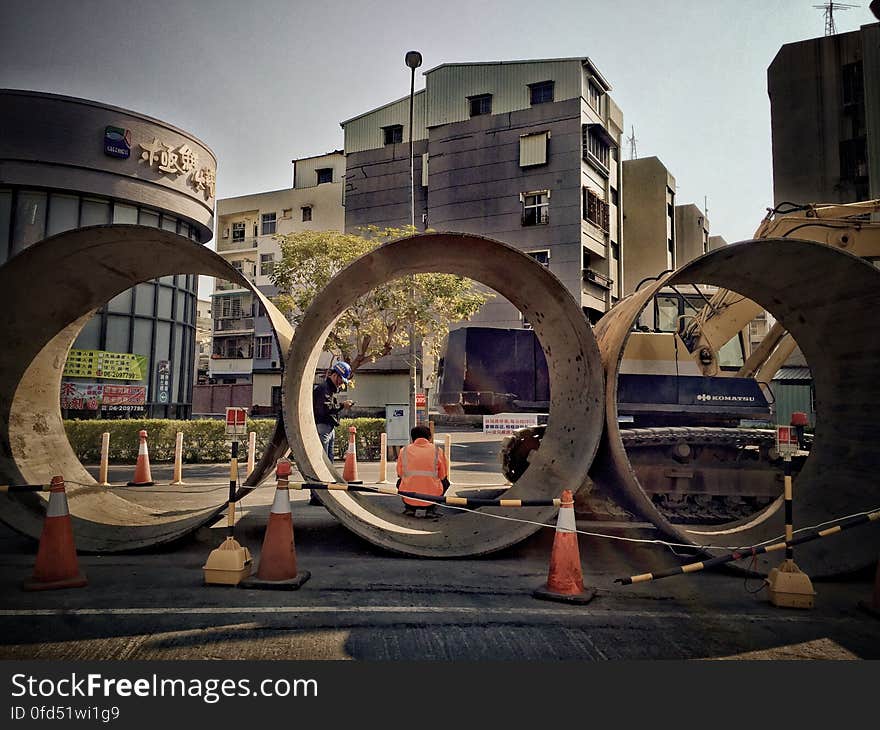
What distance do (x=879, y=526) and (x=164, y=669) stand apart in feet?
21.1

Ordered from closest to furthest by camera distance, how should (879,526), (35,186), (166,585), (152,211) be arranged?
(166,585) → (879,526) → (35,186) → (152,211)

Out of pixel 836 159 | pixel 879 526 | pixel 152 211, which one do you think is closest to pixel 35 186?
pixel 152 211

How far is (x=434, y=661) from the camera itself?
3645 mm

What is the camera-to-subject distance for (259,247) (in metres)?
48.3

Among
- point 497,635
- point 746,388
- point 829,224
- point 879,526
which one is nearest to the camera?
point 497,635

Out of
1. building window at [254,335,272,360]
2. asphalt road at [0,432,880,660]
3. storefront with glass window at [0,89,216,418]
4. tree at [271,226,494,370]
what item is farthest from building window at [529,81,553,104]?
asphalt road at [0,432,880,660]

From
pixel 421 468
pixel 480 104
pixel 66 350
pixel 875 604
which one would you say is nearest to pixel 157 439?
pixel 66 350

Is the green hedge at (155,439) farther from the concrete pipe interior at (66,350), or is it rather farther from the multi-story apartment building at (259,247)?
the multi-story apartment building at (259,247)

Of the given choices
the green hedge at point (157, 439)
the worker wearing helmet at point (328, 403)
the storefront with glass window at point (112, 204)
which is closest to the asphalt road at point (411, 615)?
the worker wearing helmet at point (328, 403)

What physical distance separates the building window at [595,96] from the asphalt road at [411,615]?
32807 millimetres

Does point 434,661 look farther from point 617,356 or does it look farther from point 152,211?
point 152,211

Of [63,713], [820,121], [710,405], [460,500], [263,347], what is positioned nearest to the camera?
[63,713]

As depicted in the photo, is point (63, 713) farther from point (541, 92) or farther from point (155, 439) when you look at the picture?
point (541, 92)

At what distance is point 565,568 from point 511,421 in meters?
5.04
